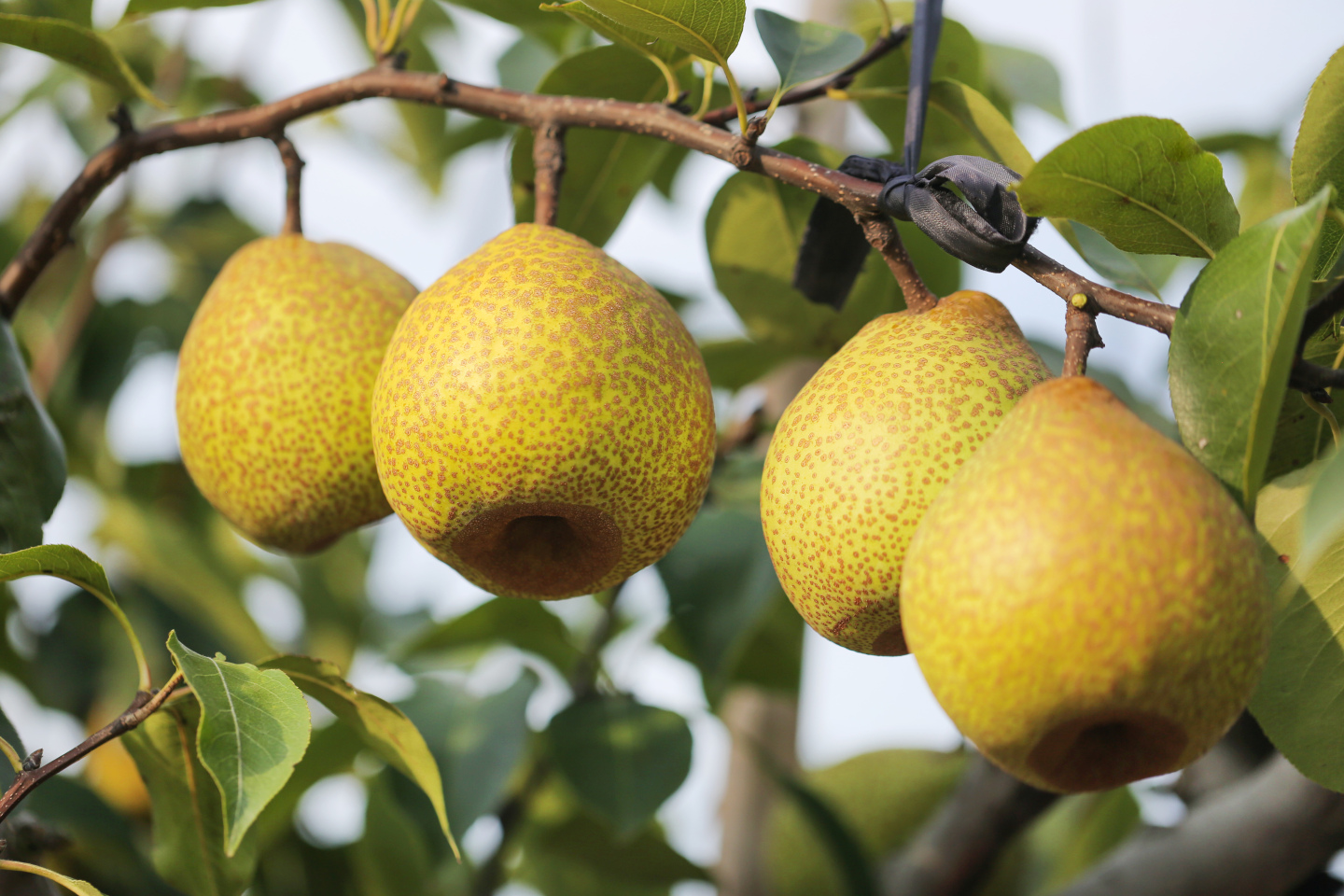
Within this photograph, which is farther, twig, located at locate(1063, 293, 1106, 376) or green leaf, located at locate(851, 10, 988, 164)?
green leaf, located at locate(851, 10, 988, 164)

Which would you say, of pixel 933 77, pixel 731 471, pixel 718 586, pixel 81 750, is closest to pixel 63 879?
pixel 81 750

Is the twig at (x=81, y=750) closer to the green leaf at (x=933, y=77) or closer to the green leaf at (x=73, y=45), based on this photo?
the green leaf at (x=73, y=45)

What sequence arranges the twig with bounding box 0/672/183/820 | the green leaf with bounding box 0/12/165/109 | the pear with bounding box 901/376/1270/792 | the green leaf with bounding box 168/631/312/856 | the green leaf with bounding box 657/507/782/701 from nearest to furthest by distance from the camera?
1. the pear with bounding box 901/376/1270/792
2. the green leaf with bounding box 168/631/312/856
3. the twig with bounding box 0/672/183/820
4. the green leaf with bounding box 0/12/165/109
5. the green leaf with bounding box 657/507/782/701

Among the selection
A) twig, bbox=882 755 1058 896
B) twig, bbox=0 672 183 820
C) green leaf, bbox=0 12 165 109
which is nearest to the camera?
twig, bbox=0 672 183 820

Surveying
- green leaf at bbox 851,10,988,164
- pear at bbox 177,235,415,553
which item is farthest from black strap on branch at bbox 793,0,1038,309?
pear at bbox 177,235,415,553

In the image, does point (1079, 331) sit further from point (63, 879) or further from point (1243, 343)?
point (63, 879)

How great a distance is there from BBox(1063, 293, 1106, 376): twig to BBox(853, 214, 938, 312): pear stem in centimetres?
17

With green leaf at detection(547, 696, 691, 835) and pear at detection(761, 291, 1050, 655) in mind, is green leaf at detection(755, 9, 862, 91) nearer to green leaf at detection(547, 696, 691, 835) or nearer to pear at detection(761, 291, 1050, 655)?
pear at detection(761, 291, 1050, 655)

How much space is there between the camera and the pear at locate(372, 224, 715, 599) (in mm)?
842

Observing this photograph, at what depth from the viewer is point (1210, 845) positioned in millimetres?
1471

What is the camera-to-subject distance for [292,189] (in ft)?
4.14

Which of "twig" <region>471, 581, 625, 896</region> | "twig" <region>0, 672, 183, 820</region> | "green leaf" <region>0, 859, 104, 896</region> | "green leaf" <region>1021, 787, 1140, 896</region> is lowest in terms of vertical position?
"green leaf" <region>1021, 787, 1140, 896</region>

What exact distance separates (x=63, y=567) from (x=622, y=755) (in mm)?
902

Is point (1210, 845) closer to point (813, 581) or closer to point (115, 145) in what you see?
point (813, 581)
